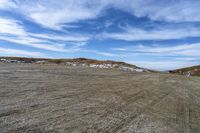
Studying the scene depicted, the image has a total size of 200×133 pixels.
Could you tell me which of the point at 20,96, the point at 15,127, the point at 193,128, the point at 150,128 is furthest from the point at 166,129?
the point at 20,96

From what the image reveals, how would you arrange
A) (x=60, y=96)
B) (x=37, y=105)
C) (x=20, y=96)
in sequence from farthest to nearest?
(x=60, y=96), (x=20, y=96), (x=37, y=105)

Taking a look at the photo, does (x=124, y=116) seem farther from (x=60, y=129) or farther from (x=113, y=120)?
(x=60, y=129)

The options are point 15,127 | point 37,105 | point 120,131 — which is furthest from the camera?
point 37,105

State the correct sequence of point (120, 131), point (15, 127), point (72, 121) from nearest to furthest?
1. point (15, 127)
2. point (120, 131)
3. point (72, 121)

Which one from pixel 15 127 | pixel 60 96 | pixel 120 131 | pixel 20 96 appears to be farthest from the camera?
pixel 60 96

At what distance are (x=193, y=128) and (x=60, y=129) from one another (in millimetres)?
3223

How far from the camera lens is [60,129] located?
13.6 ft

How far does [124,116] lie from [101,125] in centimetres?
102

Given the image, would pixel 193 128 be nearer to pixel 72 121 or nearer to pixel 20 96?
pixel 72 121

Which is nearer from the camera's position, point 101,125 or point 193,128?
point 101,125

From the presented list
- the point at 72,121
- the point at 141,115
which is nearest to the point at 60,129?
the point at 72,121

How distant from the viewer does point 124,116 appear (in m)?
5.38

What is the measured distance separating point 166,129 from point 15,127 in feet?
11.1

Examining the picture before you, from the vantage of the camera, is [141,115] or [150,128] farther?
[141,115]
